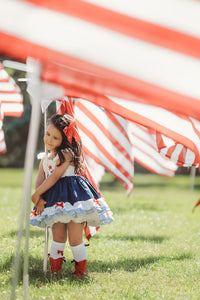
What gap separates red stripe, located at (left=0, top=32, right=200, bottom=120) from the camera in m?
2.21

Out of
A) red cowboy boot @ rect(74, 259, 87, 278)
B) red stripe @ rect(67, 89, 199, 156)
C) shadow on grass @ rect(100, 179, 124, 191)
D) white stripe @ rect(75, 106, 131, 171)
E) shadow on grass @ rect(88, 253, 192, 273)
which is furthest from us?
shadow on grass @ rect(100, 179, 124, 191)

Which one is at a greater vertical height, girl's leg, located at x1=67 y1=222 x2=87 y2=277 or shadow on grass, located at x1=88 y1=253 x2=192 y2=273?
girl's leg, located at x1=67 y1=222 x2=87 y2=277

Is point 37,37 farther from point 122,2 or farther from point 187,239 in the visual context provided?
point 187,239

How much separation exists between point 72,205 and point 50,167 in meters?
0.42

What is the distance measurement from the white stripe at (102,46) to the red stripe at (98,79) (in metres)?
0.03

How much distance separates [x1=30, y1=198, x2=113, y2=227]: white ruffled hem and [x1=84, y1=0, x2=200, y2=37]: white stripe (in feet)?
5.93

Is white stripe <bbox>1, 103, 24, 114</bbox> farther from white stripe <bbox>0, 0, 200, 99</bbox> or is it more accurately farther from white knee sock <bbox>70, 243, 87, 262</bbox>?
white stripe <bbox>0, 0, 200, 99</bbox>

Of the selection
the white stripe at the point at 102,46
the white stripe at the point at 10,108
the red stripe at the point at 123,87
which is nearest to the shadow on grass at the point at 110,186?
the white stripe at the point at 10,108

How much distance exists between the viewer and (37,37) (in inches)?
87.1

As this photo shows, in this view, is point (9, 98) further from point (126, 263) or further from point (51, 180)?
point (126, 263)

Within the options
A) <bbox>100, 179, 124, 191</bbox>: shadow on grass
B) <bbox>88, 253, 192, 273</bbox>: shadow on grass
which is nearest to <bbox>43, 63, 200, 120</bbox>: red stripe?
<bbox>88, 253, 192, 273</bbox>: shadow on grass

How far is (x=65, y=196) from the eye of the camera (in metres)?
3.76

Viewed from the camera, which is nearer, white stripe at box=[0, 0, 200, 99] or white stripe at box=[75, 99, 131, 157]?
white stripe at box=[0, 0, 200, 99]

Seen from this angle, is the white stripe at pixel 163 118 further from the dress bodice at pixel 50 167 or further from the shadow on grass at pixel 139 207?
the shadow on grass at pixel 139 207
